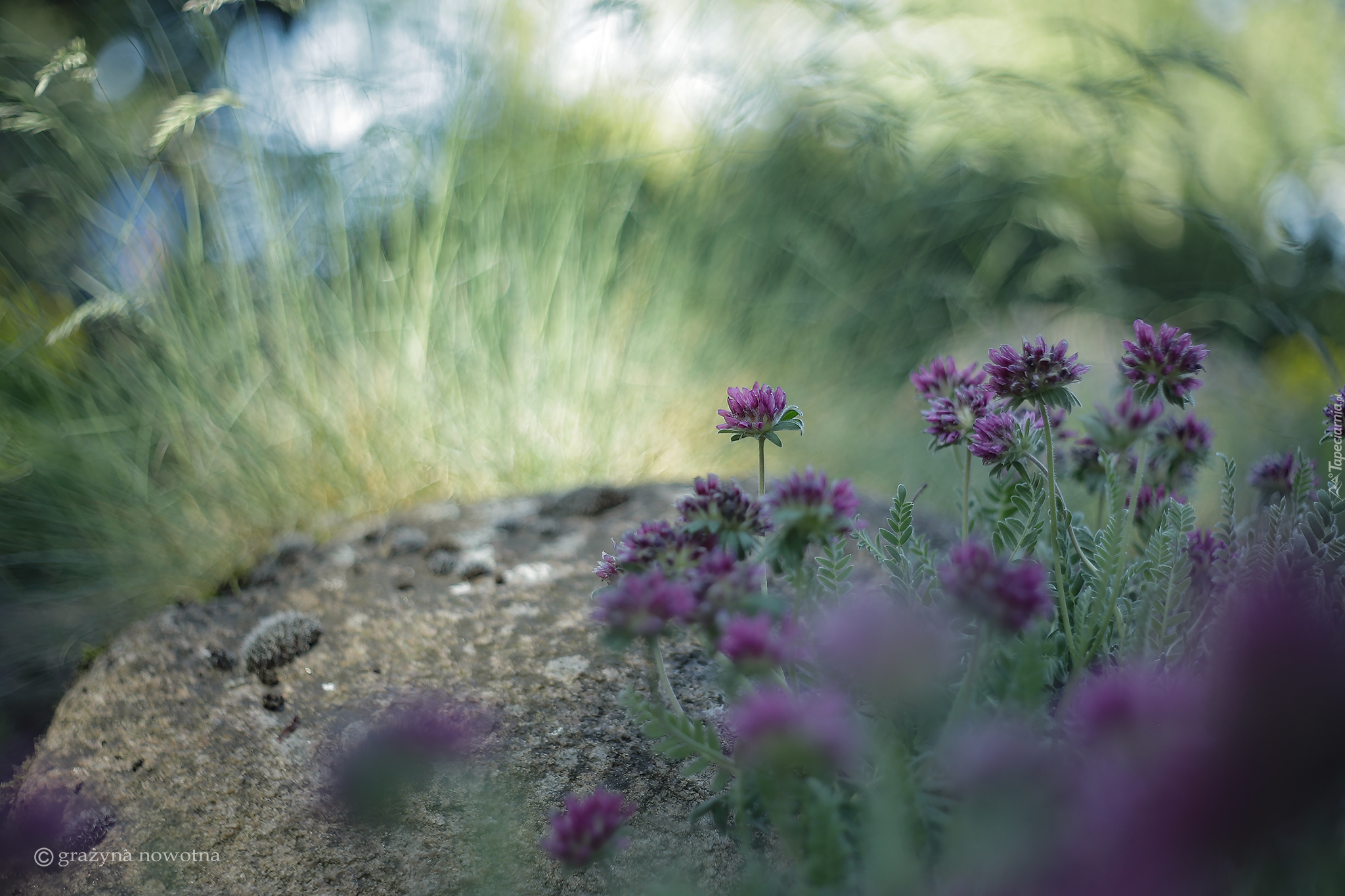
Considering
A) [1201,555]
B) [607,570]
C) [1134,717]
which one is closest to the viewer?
[1134,717]

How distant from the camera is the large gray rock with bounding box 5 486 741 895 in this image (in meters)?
0.95

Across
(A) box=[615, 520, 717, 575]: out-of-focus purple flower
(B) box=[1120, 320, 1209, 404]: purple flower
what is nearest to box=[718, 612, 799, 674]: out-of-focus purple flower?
(A) box=[615, 520, 717, 575]: out-of-focus purple flower

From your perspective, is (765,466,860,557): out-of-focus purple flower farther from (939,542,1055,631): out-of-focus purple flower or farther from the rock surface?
the rock surface

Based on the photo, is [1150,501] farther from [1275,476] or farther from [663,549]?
[663,549]

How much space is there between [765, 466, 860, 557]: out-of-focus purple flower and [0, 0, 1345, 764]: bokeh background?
1328 mm

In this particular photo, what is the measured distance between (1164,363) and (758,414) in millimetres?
479

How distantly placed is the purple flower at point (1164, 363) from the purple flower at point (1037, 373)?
8 centimetres

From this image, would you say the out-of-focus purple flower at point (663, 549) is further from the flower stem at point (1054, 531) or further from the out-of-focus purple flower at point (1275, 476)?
the out-of-focus purple flower at point (1275, 476)

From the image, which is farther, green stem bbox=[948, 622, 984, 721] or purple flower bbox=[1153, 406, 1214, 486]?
purple flower bbox=[1153, 406, 1214, 486]

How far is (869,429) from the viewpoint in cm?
275

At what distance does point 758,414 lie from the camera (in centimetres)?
86

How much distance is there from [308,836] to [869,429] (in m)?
2.19

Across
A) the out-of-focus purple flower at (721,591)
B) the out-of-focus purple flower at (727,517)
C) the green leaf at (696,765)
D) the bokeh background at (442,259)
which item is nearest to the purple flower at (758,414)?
the out-of-focus purple flower at (727,517)

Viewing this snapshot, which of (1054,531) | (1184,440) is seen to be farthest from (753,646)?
(1184,440)
